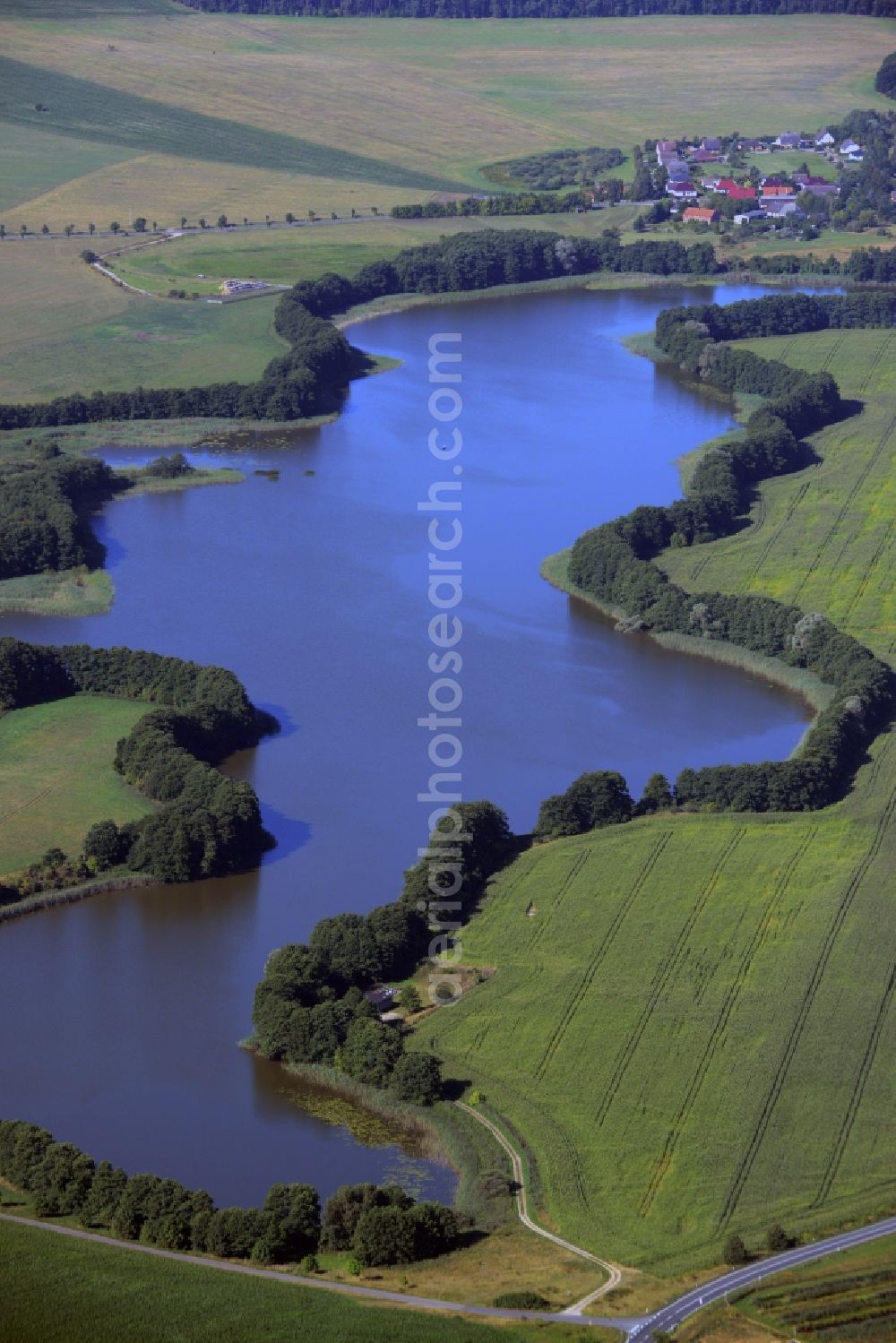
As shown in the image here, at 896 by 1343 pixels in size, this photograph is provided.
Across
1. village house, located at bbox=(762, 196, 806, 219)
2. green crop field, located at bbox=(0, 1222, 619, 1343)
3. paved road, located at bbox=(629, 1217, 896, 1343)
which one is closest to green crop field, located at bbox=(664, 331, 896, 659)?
paved road, located at bbox=(629, 1217, 896, 1343)

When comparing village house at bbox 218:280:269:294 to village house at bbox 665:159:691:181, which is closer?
village house at bbox 218:280:269:294

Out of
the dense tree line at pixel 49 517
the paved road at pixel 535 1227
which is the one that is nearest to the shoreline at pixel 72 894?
the paved road at pixel 535 1227

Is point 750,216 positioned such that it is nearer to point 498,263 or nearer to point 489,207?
point 489,207

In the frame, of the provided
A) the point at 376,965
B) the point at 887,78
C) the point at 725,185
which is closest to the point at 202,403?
the point at 376,965

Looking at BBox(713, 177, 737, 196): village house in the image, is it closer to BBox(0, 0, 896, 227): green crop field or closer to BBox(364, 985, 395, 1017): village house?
BBox(0, 0, 896, 227): green crop field

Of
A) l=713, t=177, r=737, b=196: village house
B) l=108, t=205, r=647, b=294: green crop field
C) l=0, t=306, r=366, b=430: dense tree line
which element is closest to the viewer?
l=0, t=306, r=366, b=430: dense tree line

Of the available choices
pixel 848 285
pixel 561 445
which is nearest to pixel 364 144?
pixel 848 285
